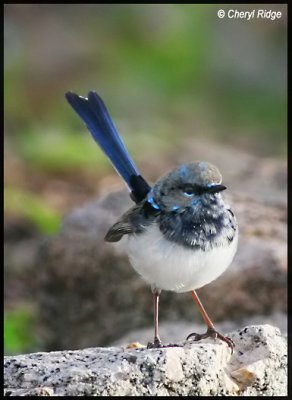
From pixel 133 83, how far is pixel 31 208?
15.0ft

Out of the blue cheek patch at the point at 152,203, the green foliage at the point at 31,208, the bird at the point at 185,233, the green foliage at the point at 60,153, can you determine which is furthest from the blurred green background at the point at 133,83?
the bird at the point at 185,233

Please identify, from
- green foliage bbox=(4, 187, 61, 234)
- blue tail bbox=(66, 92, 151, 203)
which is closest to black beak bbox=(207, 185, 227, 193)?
blue tail bbox=(66, 92, 151, 203)

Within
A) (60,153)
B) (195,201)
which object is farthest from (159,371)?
(60,153)

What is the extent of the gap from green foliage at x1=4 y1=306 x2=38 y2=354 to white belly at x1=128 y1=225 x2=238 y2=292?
7.70ft

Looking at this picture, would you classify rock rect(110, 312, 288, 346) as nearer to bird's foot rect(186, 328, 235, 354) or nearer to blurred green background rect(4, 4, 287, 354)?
bird's foot rect(186, 328, 235, 354)

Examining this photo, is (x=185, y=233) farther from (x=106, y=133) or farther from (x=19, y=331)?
(x=19, y=331)

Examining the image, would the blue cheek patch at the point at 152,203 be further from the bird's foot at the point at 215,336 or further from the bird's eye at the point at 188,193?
the bird's foot at the point at 215,336

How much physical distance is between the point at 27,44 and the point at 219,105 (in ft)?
10.5

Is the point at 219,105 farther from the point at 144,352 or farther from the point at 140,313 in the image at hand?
the point at 144,352

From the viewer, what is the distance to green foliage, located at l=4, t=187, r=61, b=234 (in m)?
9.23

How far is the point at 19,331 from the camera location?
7.55 m

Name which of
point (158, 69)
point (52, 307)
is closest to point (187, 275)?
point (52, 307)

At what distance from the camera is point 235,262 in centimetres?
658

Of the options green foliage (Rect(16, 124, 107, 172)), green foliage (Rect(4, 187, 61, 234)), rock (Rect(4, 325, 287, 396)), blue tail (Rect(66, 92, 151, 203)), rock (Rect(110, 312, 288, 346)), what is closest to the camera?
rock (Rect(4, 325, 287, 396))
